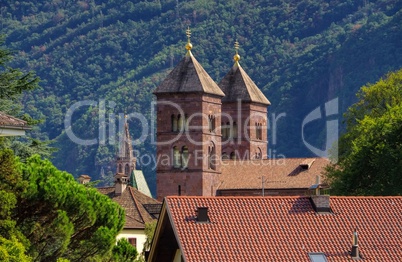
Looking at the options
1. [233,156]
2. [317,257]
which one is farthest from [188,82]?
[317,257]

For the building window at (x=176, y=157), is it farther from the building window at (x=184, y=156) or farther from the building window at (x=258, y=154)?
the building window at (x=258, y=154)

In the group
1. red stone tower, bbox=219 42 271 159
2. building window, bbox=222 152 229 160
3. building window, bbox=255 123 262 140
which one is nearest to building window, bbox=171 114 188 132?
building window, bbox=222 152 229 160

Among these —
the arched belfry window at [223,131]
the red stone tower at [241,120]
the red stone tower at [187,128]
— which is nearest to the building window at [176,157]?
the red stone tower at [187,128]

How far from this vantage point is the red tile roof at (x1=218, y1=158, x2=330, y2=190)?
A: 13154 cm

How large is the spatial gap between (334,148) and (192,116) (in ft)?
89.0

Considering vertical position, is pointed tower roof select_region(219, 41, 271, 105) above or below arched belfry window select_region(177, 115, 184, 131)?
above

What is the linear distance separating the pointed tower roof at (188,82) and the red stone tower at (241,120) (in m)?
10.9

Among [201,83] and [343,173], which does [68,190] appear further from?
[201,83]

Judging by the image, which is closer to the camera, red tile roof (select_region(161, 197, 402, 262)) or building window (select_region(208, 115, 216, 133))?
red tile roof (select_region(161, 197, 402, 262))

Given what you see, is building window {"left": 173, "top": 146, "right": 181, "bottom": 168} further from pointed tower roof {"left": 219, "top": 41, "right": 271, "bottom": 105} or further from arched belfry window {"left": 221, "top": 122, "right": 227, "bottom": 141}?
pointed tower roof {"left": 219, "top": 41, "right": 271, "bottom": 105}

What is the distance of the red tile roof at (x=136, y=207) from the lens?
99.9 m

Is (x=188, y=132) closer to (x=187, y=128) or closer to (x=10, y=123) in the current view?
(x=187, y=128)

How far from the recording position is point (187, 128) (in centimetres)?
13875

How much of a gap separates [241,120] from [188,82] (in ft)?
45.9
